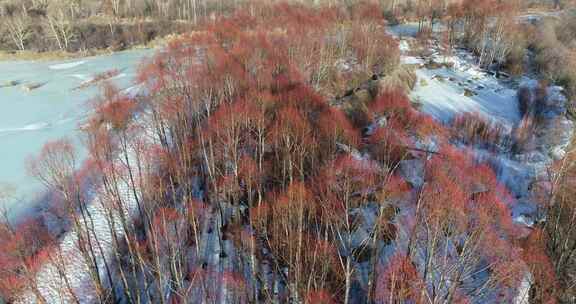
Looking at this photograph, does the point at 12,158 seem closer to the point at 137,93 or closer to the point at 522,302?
the point at 137,93

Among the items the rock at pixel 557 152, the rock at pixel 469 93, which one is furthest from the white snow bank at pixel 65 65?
the rock at pixel 557 152

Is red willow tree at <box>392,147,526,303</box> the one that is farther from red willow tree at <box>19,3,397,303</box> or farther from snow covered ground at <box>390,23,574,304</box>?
red willow tree at <box>19,3,397,303</box>

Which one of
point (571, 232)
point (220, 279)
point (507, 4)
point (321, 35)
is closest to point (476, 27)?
point (507, 4)

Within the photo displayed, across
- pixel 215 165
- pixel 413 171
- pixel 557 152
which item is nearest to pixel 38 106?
pixel 215 165

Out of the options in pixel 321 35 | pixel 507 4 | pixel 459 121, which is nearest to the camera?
pixel 459 121

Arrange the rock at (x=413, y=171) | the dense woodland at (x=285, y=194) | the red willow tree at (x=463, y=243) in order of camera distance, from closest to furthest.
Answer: the red willow tree at (x=463, y=243)
the dense woodland at (x=285, y=194)
the rock at (x=413, y=171)

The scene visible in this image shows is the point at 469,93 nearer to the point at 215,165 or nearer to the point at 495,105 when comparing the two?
the point at 495,105

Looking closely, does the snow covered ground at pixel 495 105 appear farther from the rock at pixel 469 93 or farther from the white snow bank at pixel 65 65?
the white snow bank at pixel 65 65
